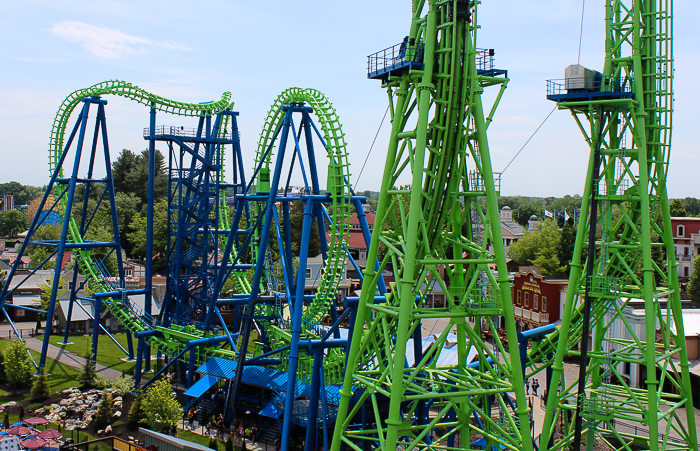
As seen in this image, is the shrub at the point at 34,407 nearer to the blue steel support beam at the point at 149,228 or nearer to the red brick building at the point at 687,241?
the blue steel support beam at the point at 149,228

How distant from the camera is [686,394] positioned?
20.5m

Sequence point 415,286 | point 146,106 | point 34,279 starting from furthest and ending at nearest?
point 34,279, point 146,106, point 415,286

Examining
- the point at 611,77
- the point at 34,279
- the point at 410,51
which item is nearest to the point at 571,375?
the point at 611,77

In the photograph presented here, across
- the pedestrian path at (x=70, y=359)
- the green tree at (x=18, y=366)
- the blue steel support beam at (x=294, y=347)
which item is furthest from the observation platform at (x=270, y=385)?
the green tree at (x=18, y=366)

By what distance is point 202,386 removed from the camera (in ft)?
92.9

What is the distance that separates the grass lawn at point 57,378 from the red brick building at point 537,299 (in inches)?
1076

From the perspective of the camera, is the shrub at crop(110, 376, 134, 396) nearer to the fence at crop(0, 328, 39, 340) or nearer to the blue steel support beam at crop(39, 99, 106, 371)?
the blue steel support beam at crop(39, 99, 106, 371)

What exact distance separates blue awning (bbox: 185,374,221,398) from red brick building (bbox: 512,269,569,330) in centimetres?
2340

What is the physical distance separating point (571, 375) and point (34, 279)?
142 feet

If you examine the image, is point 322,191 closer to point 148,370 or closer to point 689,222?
point 148,370

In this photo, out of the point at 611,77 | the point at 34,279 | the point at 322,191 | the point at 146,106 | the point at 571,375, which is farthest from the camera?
the point at 34,279

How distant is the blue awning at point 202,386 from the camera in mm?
27875

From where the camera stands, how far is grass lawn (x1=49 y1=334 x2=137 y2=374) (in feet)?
118

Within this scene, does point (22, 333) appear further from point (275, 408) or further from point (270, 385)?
point (275, 408)
